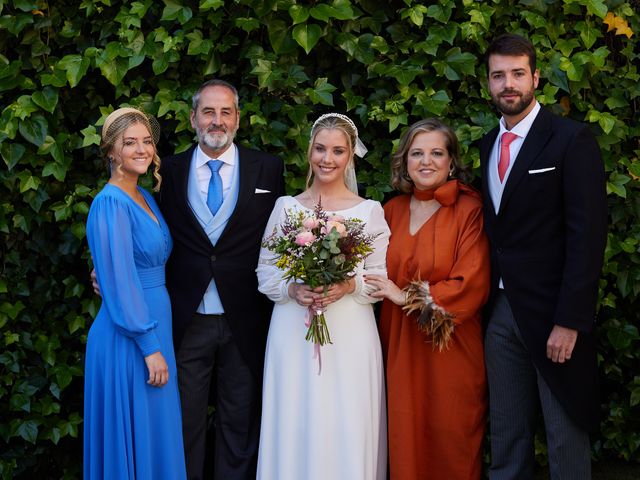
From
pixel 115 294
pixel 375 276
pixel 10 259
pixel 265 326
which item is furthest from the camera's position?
pixel 10 259

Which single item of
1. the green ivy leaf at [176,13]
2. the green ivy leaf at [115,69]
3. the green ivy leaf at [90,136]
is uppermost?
the green ivy leaf at [176,13]

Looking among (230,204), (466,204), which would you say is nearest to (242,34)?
(230,204)

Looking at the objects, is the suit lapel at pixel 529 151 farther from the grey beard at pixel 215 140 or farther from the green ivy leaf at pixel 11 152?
the green ivy leaf at pixel 11 152

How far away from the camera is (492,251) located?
12.4 feet

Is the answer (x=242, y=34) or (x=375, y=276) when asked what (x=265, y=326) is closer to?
(x=375, y=276)

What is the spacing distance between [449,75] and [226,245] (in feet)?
4.92

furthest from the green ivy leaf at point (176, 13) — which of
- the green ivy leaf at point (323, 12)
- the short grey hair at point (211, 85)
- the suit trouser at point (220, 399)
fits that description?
the suit trouser at point (220, 399)

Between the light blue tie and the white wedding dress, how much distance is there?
363 mm

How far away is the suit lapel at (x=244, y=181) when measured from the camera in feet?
13.1

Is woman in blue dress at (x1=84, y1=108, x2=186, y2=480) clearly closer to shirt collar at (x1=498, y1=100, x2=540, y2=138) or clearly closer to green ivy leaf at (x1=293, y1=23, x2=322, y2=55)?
green ivy leaf at (x1=293, y1=23, x2=322, y2=55)

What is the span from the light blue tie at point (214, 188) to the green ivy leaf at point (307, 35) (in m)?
0.77

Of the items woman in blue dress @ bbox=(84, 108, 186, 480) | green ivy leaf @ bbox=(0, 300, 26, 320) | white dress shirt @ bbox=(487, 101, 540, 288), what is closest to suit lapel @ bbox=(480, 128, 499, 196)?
white dress shirt @ bbox=(487, 101, 540, 288)

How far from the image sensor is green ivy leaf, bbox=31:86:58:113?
4273 millimetres

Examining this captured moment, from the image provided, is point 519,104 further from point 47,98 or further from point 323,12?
point 47,98
